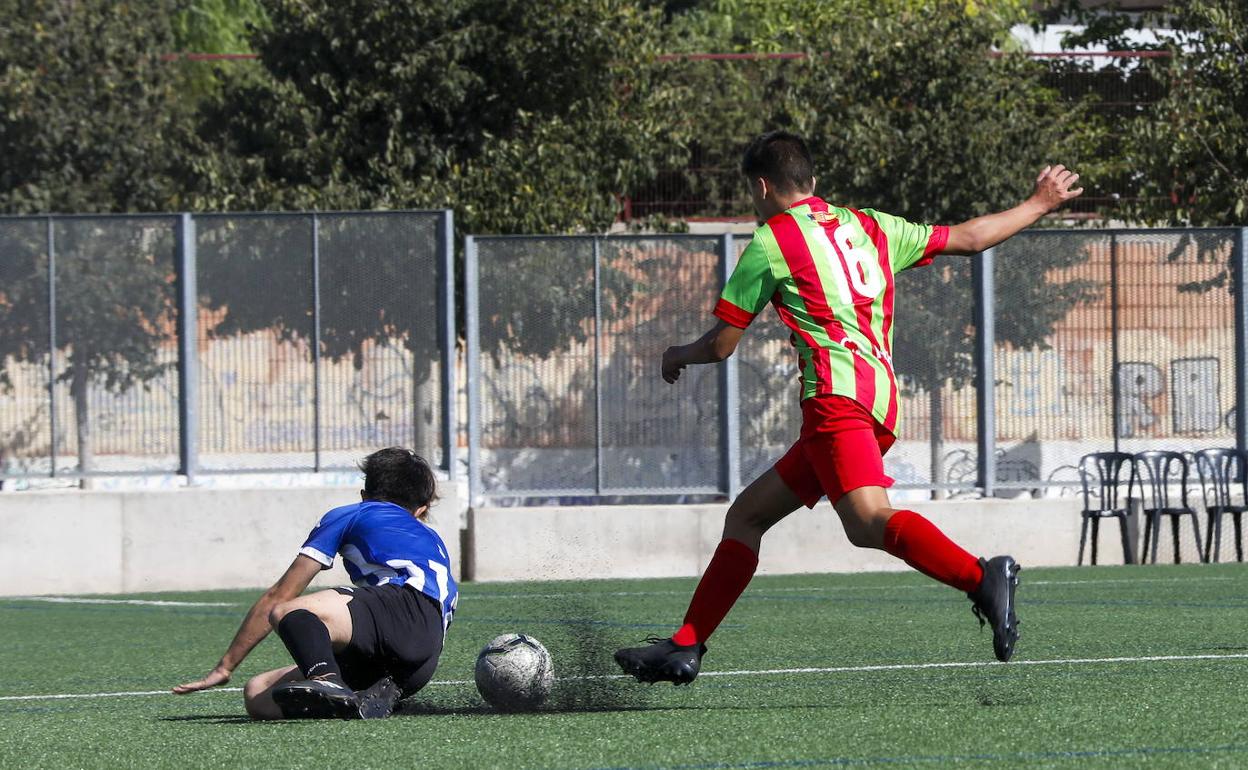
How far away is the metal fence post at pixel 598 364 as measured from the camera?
49.2ft

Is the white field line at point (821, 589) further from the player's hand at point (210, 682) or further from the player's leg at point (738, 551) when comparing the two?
the player's hand at point (210, 682)

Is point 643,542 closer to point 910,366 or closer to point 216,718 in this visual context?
point 910,366

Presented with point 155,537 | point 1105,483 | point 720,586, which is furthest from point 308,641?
point 1105,483

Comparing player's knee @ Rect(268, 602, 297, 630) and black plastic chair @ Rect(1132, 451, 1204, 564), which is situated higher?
player's knee @ Rect(268, 602, 297, 630)

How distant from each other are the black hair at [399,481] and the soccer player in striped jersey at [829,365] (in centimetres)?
91

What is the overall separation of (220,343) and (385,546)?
8284mm

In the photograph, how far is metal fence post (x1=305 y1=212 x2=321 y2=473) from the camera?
14508mm

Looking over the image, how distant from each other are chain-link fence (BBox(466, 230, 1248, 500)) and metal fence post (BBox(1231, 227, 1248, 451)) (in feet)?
0.07

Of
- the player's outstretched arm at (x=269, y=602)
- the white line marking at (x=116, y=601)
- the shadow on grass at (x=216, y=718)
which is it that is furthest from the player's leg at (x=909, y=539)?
the white line marking at (x=116, y=601)

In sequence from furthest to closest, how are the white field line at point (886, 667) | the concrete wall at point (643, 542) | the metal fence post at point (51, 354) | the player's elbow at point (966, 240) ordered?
the concrete wall at point (643, 542) < the metal fence post at point (51, 354) < the white field line at point (886, 667) < the player's elbow at point (966, 240)

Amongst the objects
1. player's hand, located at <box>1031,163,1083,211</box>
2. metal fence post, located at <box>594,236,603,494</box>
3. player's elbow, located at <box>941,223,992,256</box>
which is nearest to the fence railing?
metal fence post, located at <box>594,236,603,494</box>

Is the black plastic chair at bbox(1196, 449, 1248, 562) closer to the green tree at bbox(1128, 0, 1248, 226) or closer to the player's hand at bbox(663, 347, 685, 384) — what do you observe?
the green tree at bbox(1128, 0, 1248, 226)

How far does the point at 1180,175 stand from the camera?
788 inches

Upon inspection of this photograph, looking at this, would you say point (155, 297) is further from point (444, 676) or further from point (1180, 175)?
point (1180, 175)
